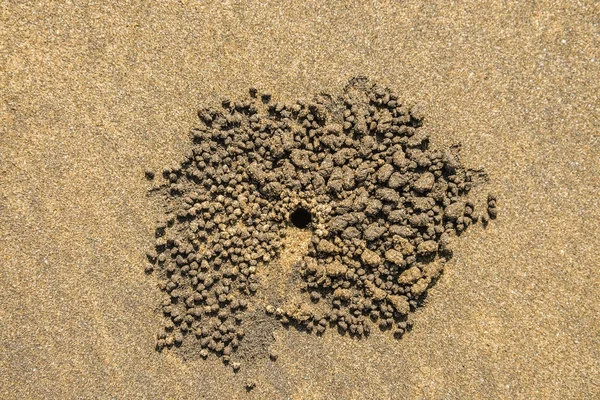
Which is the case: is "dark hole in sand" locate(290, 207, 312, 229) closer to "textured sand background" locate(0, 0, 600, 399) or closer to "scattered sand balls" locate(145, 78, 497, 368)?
"scattered sand balls" locate(145, 78, 497, 368)

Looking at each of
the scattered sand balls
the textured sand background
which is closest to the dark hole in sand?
the scattered sand balls

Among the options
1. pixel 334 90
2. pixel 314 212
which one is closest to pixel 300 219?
pixel 314 212

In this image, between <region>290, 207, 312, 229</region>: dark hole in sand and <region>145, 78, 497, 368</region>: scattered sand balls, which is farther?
<region>290, 207, 312, 229</region>: dark hole in sand

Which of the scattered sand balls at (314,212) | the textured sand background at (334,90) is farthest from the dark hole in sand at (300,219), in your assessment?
the textured sand background at (334,90)

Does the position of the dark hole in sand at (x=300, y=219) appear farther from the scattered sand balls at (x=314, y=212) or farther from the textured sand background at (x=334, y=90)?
the textured sand background at (x=334, y=90)

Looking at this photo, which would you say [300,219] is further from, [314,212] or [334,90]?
[334,90]
